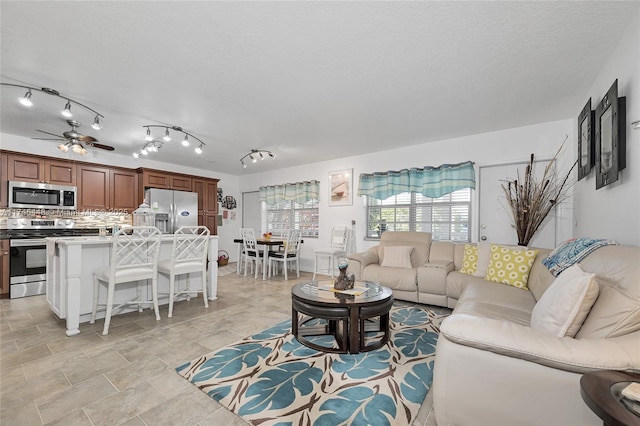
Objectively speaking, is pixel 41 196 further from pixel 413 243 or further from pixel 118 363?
pixel 413 243

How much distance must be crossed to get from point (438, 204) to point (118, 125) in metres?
5.05

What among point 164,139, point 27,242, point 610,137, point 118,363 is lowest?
point 118,363

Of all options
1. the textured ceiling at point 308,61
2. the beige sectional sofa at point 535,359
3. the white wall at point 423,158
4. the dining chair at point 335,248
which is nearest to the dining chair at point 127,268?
the textured ceiling at point 308,61

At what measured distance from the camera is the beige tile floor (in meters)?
1.57

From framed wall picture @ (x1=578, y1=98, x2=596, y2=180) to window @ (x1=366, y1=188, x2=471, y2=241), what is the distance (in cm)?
154

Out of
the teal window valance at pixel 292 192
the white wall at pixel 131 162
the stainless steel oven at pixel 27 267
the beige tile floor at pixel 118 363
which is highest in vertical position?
the white wall at pixel 131 162

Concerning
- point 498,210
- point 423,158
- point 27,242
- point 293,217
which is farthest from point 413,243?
point 27,242

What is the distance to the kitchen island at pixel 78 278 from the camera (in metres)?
2.67

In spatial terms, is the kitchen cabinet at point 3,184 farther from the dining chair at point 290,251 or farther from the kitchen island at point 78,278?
the dining chair at point 290,251

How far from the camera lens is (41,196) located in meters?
4.40

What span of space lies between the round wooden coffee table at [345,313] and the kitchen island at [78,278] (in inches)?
83.5

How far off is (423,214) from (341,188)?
1.75 meters

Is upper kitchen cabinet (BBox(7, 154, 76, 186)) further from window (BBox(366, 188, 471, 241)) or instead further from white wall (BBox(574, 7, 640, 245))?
white wall (BBox(574, 7, 640, 245))

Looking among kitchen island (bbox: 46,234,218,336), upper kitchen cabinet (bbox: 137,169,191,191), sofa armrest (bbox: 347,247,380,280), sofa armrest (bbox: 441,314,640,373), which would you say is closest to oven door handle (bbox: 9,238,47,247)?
kitchen island (bbox: 46,234,218,336)
